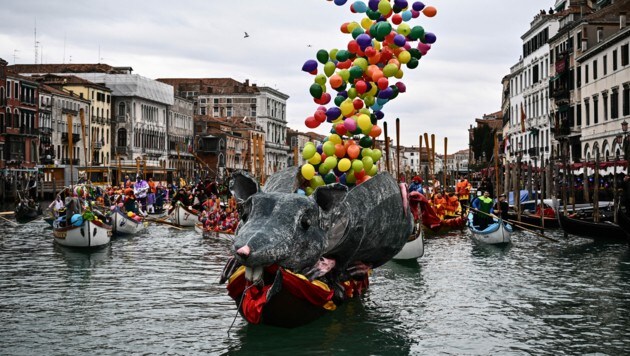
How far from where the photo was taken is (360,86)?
12828 millimetres

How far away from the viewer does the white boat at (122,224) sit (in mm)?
28062

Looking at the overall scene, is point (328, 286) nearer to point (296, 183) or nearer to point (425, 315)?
point (296, 183)

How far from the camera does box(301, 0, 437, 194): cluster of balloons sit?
1257 centimetres

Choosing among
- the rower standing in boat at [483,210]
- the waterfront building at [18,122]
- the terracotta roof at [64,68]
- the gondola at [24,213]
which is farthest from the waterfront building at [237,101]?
the rower standing in boat at [483,210]

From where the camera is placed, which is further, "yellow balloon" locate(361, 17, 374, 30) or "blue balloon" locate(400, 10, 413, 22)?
"blue balloon" locate(400, 10, 413, 22)

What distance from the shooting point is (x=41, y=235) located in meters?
28.6

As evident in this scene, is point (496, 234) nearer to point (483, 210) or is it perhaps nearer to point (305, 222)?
point (483, 210)

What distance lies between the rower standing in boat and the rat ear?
15.4m

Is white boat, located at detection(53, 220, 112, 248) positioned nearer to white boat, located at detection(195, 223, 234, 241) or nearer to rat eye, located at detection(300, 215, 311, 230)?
white boat, located at detection(195, 223, 234, 241)

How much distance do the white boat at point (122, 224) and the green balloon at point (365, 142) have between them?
662 inches

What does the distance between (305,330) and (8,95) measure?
5772 centimetres

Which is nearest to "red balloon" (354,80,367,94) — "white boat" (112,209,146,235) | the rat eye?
the rat eye

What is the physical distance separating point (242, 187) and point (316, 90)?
2.45 m

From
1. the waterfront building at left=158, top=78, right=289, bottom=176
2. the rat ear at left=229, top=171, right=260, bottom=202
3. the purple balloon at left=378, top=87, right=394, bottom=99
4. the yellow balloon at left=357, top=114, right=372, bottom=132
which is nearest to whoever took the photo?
the rat ear at left=229, top=171, right=260, bottom=202
